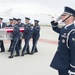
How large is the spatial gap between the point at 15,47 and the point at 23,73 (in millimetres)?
3084

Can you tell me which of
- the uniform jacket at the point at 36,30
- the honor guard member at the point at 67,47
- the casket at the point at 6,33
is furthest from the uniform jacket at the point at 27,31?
the honor guard member at the point at 67,47

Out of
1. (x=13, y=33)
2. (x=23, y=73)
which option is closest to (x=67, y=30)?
(x=23, y=73)

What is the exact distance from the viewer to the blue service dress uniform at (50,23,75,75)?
3.35m

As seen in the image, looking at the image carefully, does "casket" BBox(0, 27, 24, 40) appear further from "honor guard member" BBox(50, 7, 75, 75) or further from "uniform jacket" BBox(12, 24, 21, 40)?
"honor guard member" BBox(50, 7, 75, 75)

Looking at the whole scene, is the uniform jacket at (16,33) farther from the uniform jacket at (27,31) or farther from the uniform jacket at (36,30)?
the uniform jacket at (36,30)

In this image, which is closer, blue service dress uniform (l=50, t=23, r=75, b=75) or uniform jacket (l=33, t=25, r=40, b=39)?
blue service dress uniform (l=50, t=23, r=75, b=75)

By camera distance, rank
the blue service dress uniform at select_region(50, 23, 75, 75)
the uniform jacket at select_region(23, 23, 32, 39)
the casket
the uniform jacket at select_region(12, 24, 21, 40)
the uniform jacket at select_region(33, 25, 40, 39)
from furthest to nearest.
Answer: the uniform jacket at select_region(33, 25, 40, 39), the casket, the uniform jacket at select_region(23, 23, 32, 39), the uniform jacket at select_region(12, 24, 21, 40), the blue service dress uniform at select_region(50, 23, 75, 75)

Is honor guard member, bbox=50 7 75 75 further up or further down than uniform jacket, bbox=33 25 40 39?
further up

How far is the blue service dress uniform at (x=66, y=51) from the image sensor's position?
335 centimetres

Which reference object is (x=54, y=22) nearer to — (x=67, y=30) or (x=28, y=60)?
(x=67, y=30)

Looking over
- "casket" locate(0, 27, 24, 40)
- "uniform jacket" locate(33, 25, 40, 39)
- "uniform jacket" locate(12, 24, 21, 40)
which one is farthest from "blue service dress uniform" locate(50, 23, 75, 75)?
"uniform jacket" locate(33, 25, 40, 39)

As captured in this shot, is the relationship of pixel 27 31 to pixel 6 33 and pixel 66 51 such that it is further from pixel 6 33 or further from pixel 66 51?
pixel 66 51

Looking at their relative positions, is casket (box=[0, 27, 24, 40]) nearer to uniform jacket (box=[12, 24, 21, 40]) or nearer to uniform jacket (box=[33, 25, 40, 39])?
uniform jacket (box=[12, 24, 21, 40])

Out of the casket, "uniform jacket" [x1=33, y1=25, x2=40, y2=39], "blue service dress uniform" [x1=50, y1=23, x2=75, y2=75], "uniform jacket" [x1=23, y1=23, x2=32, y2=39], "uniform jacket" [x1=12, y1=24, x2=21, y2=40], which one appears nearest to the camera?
"blue service dress uniform" [x1=50, y1=23, x2=75, y2=75]
